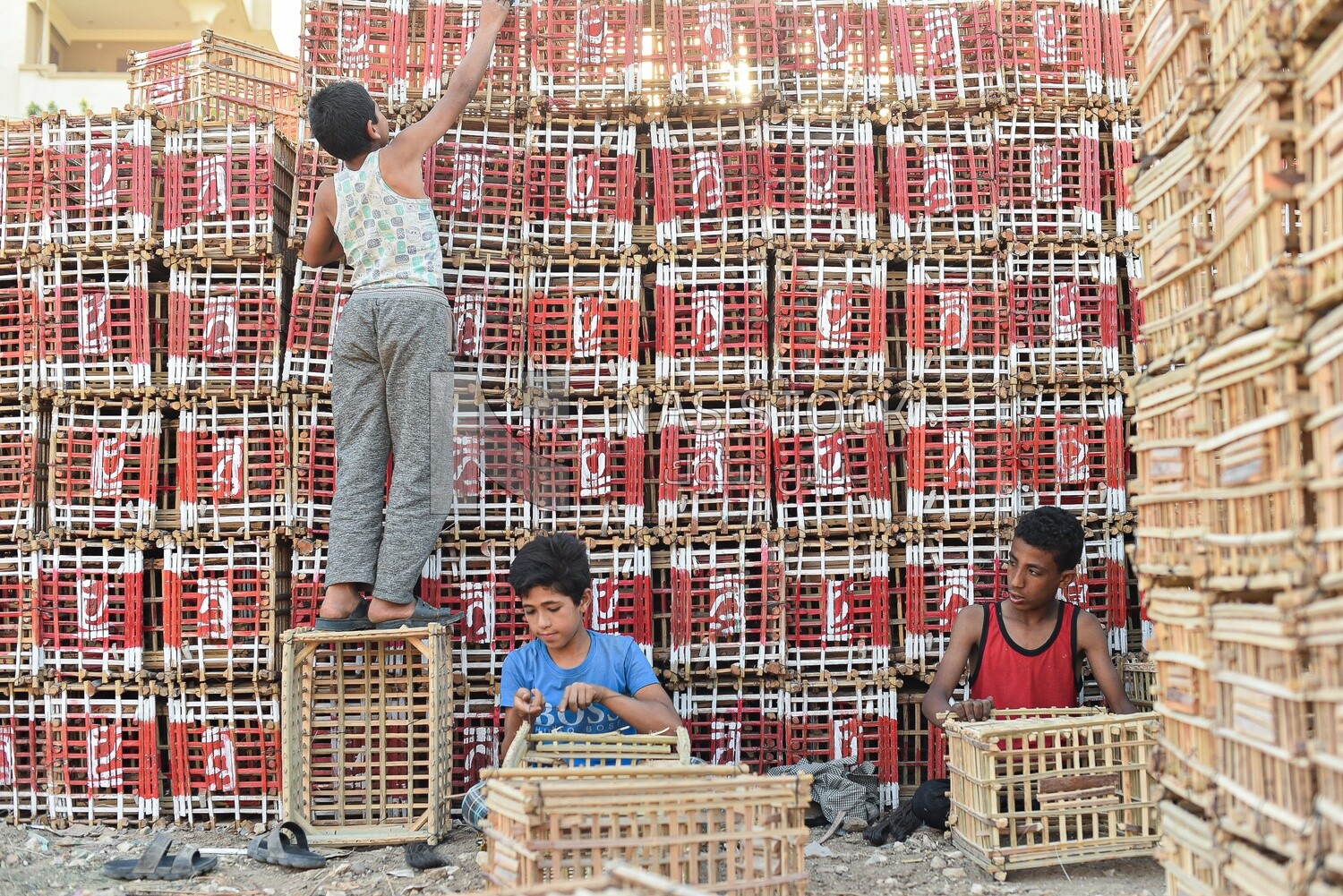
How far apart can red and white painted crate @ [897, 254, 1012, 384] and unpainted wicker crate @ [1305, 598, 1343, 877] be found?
2926mm

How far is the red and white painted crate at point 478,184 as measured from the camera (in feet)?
17.3

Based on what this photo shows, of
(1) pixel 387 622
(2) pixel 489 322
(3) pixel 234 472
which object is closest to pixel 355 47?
(2) pixel 489 322

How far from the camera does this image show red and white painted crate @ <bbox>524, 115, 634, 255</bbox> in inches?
210

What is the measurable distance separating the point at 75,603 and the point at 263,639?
87 centimetres

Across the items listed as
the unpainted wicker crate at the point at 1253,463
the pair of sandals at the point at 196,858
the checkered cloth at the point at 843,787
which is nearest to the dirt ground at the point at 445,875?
the pair of sandals at the point at 196,858

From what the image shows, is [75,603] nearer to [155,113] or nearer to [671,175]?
[155,113]

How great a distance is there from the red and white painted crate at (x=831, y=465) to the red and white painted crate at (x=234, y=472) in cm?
219

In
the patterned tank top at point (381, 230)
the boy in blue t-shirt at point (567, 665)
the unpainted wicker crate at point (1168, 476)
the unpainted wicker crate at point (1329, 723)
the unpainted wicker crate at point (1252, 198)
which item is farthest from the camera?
the patterned tank top at point (381, 230)

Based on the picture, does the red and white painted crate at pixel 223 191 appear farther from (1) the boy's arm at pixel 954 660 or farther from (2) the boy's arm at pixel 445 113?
(1) the boy's arm at pixel 954 660

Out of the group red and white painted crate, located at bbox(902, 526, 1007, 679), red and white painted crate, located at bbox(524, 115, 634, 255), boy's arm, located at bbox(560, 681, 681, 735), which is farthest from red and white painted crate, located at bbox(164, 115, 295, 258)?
red and white painted crate, located at bbox(902, 526, 1007, 679)

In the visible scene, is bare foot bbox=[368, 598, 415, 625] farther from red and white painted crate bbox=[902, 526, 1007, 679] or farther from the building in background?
the building in background

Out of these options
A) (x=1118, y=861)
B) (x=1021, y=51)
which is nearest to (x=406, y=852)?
(x=1118, y=861)

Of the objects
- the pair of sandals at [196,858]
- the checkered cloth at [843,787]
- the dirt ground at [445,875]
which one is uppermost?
the checkered cloth at [843,787]

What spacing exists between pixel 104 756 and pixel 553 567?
229 cm
